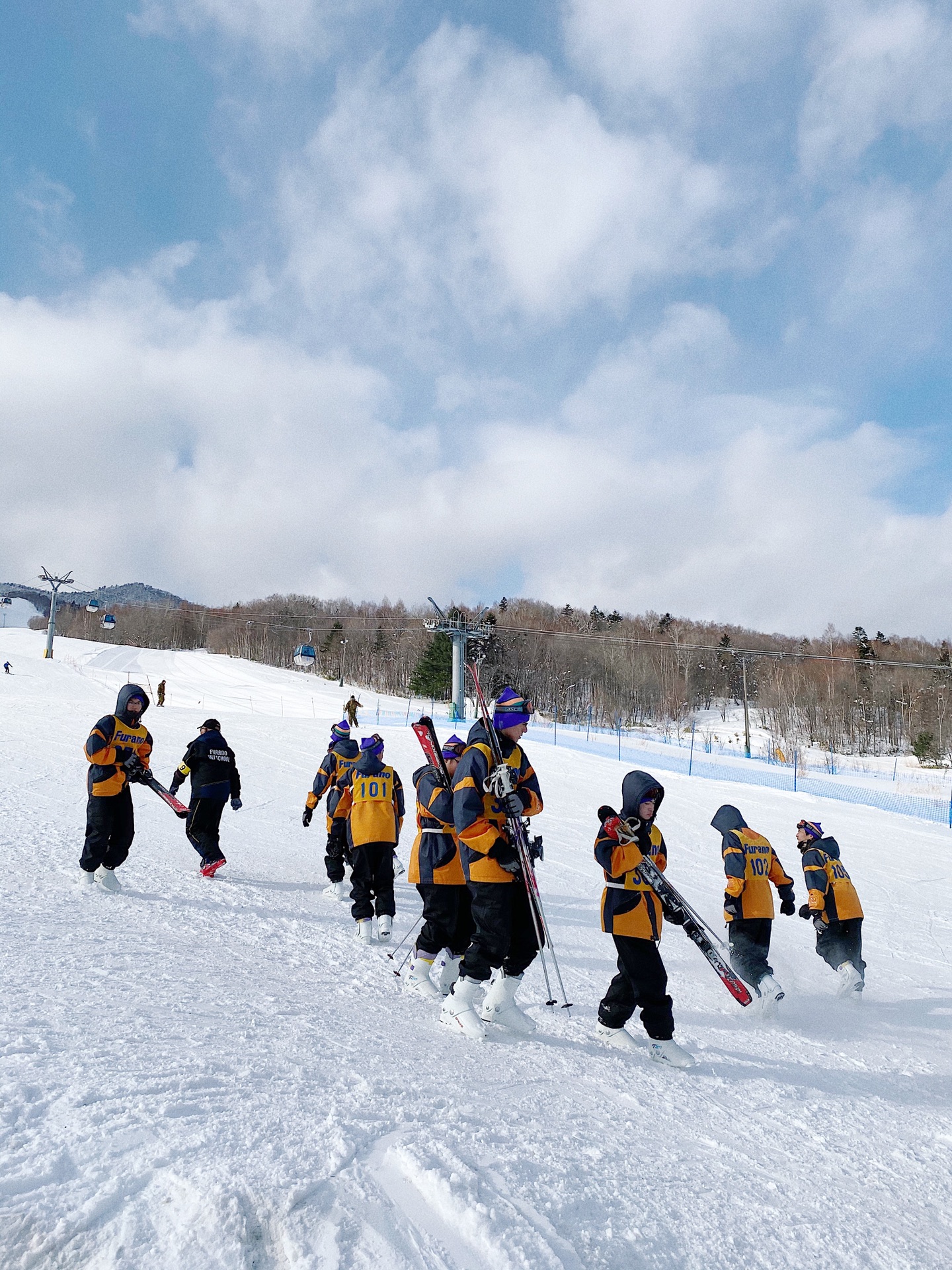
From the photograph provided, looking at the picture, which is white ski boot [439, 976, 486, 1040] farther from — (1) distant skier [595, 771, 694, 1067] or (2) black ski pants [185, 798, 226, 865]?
(2) black ski pants [185, 798, 226, 865]

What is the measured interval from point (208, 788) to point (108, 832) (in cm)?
124

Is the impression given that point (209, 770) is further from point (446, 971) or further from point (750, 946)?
point (750, 946)

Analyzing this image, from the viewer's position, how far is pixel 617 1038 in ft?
13.1

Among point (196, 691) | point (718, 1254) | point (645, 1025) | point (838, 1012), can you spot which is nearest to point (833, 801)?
point (838, 1012)

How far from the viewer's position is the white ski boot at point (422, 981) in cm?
444

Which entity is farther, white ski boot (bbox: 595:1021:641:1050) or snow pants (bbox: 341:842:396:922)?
snow pants (bbox: 341:842:396:922)

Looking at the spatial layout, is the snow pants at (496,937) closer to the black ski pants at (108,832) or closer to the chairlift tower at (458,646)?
the black ski pants at (108,832)

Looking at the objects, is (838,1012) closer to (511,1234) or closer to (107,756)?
(511,1234)

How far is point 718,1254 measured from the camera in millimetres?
2211

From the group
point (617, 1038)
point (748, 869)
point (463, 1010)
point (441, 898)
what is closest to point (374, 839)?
point (441, 898)

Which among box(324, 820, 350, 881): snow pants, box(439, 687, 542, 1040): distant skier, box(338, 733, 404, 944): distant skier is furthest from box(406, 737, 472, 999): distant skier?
box(324, 820, 350, 881): snow pants

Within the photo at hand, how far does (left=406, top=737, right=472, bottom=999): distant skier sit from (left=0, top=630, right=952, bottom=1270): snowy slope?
0.31 meters

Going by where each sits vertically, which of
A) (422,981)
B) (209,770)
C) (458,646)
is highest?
(458,646)

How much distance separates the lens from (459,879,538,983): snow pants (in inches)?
153
